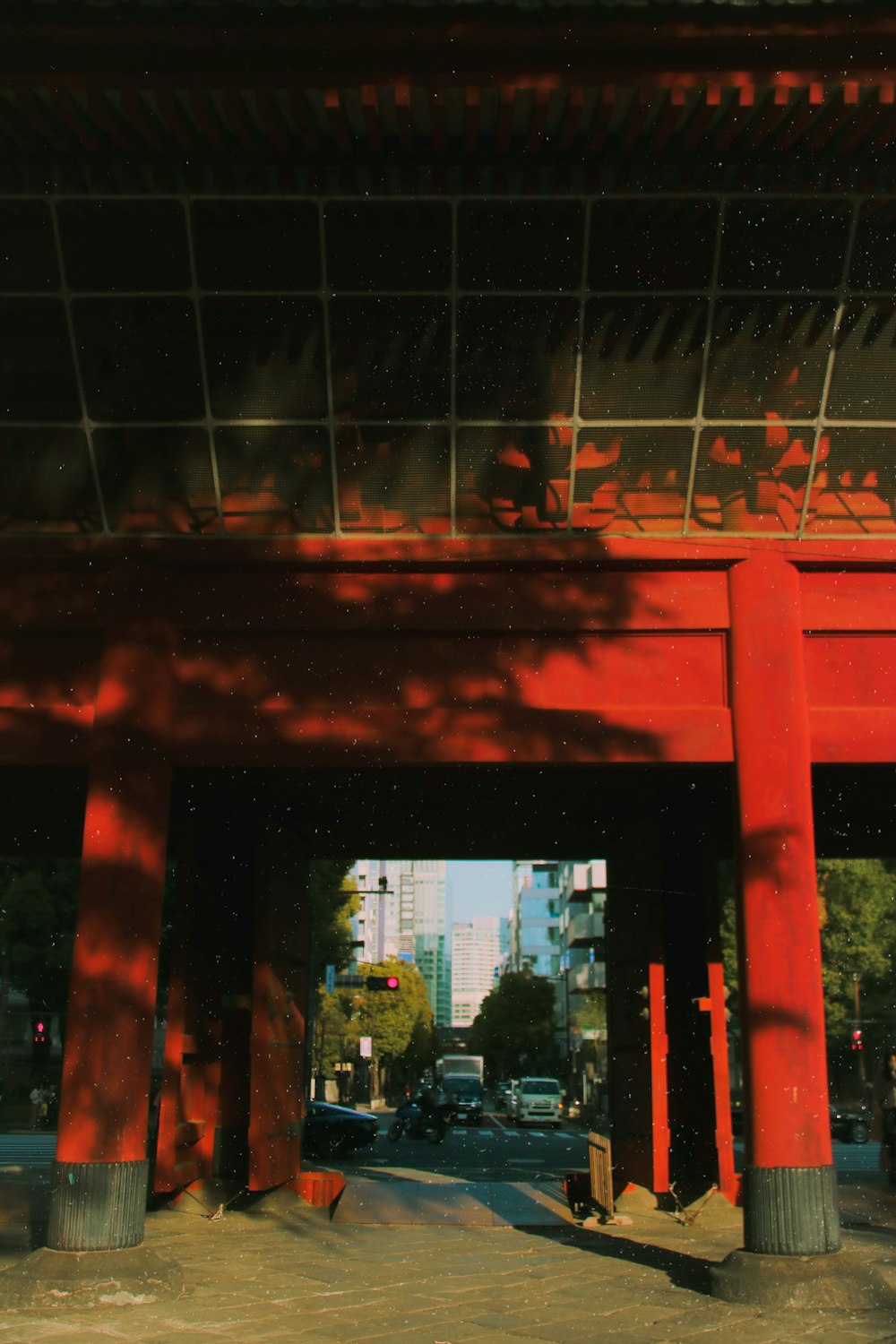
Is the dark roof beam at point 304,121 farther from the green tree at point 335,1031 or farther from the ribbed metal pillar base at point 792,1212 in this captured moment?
the green tree at point 335,1031

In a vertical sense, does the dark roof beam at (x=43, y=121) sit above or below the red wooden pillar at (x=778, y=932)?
above

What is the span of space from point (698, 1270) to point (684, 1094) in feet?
15.5

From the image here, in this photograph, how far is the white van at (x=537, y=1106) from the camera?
44.8 meters

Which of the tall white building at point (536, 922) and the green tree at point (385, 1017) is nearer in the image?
the green tree at point (385, 1017)

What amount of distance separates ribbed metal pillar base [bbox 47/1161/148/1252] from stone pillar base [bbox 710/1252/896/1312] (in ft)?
13.4

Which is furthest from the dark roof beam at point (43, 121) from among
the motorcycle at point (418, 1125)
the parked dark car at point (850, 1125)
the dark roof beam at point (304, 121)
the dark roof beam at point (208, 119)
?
the parked dark car at point (850, 1125)

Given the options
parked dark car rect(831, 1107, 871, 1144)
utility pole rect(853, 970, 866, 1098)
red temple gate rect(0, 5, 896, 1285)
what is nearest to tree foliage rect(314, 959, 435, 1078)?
utility pole rect(853, 970, 866, 1098)

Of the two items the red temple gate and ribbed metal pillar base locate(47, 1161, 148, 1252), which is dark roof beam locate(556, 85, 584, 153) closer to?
the red temple gate

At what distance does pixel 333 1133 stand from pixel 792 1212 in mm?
19327

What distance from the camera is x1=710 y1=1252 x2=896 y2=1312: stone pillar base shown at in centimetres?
795

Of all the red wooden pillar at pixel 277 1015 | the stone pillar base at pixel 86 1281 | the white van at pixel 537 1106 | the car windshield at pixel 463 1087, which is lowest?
the white van at pixel 537 1106

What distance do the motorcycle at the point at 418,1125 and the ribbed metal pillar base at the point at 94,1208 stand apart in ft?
86.9

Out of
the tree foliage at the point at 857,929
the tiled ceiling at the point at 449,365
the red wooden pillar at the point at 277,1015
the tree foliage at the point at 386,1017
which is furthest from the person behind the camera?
the tree foliage at the point at 386,1017

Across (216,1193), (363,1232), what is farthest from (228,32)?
(216,1193)
